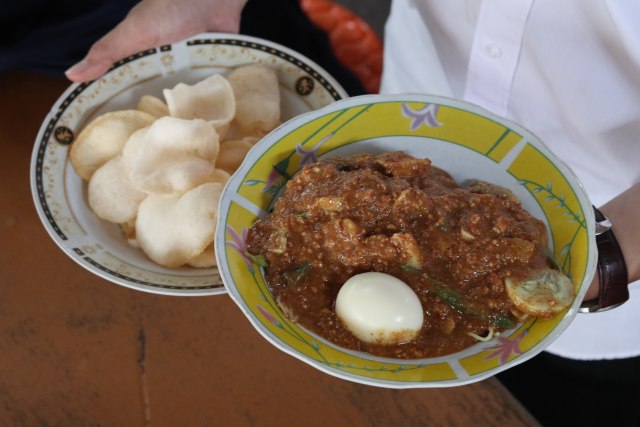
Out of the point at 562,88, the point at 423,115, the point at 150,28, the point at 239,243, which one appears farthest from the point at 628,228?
the point at 150,28

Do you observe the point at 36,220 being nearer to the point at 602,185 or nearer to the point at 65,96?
the point at 65,96

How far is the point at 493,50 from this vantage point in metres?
1.75

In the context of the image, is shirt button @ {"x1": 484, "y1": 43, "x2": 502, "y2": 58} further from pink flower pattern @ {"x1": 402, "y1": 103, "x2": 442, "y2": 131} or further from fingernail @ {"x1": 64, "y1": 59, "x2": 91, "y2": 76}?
fingernail @ {"x1": 64, "y1": 59, "x2": 91, "y2": 76}

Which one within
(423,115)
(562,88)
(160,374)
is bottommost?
(160,374)

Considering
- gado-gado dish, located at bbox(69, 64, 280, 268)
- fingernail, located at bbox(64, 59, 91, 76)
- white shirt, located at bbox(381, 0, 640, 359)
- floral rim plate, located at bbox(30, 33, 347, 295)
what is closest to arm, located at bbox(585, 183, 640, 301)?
white shirt, located at bbox(381, 0, 640, 359)

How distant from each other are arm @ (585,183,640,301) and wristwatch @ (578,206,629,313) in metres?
0.02

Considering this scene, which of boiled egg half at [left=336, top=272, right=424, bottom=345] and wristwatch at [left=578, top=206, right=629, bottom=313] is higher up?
wristwatch at [left=578, top=206, right=629, bottom=313]

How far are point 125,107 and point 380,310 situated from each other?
1.22 meters

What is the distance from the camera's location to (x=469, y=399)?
1618 mm

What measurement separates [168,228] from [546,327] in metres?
1.01

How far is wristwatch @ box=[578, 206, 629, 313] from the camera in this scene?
1397mm

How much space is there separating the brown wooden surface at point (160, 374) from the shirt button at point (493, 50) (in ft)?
3.02

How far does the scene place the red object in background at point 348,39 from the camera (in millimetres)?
3131

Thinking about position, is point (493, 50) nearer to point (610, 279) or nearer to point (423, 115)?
point (423, 115)
